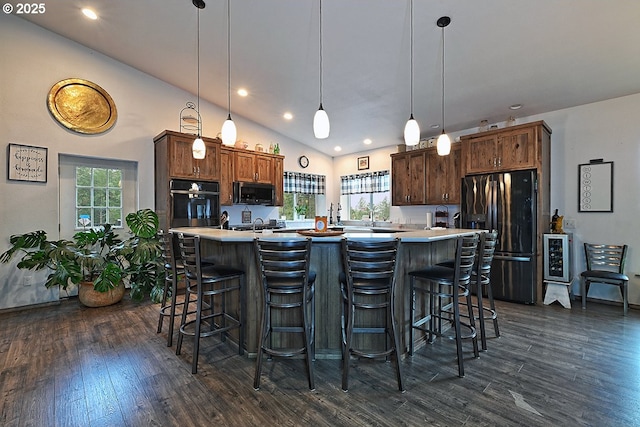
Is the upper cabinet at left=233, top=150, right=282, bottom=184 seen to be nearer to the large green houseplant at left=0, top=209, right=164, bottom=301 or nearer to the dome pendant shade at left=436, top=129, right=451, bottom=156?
the large green houseplant at left=0, top=209, right=164, bottom=301

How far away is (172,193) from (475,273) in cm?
411

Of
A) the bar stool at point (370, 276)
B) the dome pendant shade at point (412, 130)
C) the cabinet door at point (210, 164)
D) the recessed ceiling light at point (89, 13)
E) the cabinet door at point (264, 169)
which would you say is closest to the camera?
the bar stool at point (370, 276)

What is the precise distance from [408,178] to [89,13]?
5.06 m

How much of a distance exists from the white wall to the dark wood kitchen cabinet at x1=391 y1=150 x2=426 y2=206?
179 cm

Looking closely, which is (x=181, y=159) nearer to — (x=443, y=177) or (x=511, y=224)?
(x=443, y=177)

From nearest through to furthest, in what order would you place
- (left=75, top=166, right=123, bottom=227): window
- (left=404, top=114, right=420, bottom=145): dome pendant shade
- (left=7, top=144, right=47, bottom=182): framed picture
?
(left=404, top=114, right=420, bottom=145): dome pendant shade < (left=7, top=144, right=47, bottom=182): framed picture < (left=75, top=166, right=123, bottom=227): window

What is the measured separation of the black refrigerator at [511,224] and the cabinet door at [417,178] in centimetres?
99

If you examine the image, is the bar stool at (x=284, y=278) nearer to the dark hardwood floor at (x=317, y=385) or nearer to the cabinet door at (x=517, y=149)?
the dark hardwood floor at (x=317, y=385)

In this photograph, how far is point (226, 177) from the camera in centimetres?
531

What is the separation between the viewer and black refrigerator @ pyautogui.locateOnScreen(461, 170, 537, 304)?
13.2 feet

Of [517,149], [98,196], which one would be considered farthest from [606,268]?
[98,196]

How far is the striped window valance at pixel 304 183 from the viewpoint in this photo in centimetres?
664

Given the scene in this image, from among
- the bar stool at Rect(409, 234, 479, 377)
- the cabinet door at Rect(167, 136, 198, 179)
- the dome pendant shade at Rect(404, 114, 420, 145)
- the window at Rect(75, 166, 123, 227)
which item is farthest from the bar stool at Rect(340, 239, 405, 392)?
the window at Rect(75, 166, 123, 227)

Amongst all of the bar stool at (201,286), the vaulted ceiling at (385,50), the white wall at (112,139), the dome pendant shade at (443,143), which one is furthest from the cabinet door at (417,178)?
the bar stool at (201,286)
